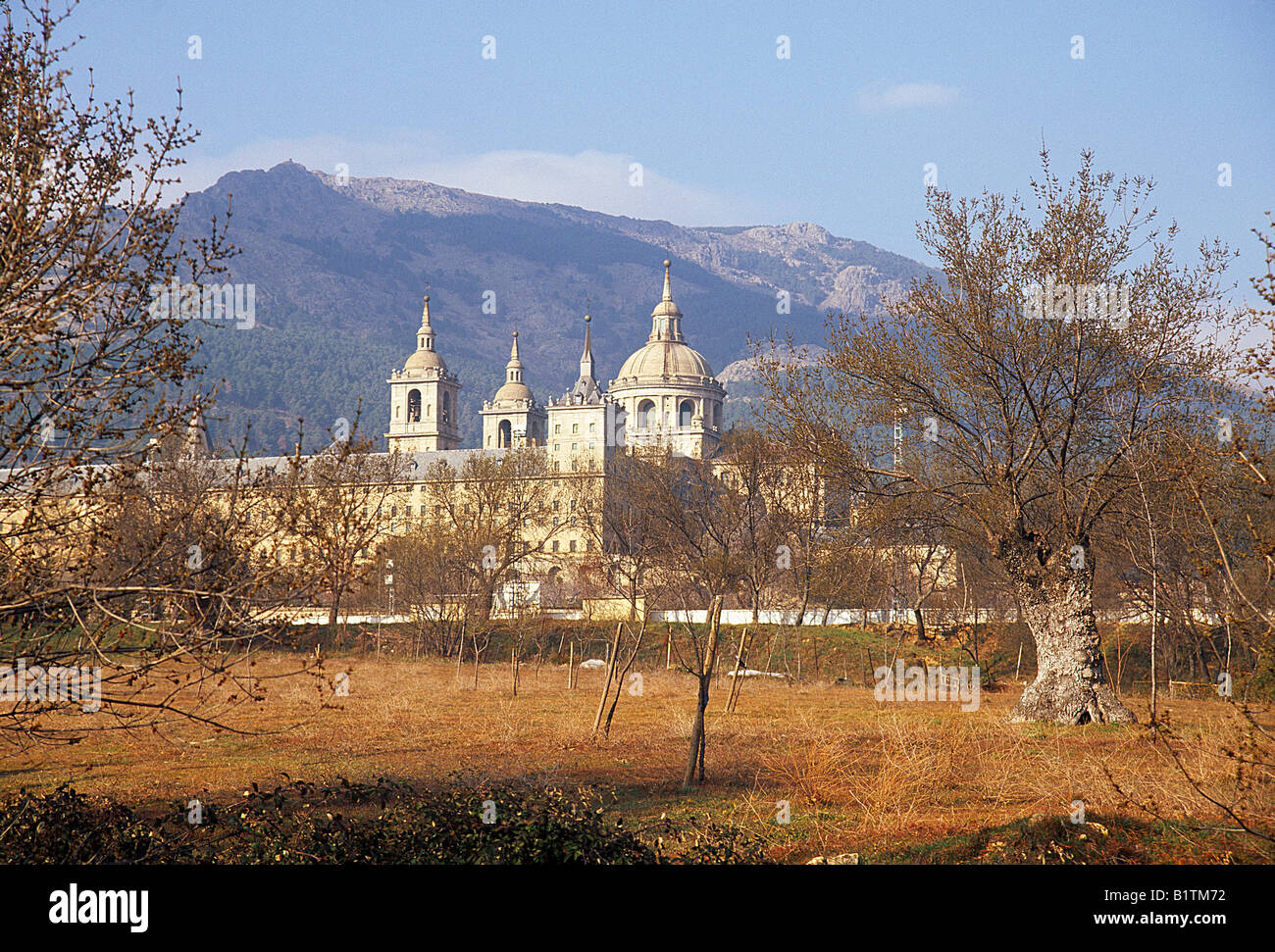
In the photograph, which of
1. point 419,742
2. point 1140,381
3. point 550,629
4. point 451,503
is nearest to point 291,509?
point 419,742

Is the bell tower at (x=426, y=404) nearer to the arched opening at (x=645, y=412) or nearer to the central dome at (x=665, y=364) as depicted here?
the central dome at (x=665, y=364)

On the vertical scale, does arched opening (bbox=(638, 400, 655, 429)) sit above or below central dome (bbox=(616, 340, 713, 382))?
below

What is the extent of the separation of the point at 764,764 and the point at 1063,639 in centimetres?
831

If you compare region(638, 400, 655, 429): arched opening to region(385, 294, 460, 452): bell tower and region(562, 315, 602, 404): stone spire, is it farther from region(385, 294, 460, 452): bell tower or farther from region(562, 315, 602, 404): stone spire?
region(385, 294, 460, 452): bell tower

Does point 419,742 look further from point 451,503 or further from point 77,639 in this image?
point 451,503

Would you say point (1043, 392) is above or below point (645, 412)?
below

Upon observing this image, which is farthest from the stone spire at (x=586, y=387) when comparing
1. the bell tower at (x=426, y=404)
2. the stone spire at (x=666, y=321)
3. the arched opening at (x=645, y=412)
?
the bell tower at (x=426, y=404)

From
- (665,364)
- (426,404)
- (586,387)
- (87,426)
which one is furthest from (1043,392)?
(586,387)

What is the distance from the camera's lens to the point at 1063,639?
20.3 m

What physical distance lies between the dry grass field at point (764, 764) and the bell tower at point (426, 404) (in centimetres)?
12445

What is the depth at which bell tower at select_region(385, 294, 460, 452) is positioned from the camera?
14712 cm

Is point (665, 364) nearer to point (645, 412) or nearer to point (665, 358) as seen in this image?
point (665, 358)

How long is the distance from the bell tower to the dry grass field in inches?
4900

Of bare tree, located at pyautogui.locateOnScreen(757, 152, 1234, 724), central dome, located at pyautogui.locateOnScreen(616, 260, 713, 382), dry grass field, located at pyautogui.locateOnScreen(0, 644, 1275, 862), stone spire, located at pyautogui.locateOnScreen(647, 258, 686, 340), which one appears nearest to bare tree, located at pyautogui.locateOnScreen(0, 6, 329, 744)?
dry grass field, located at pyautogui.locateOnScreen(0, 644, 1275, 862)
